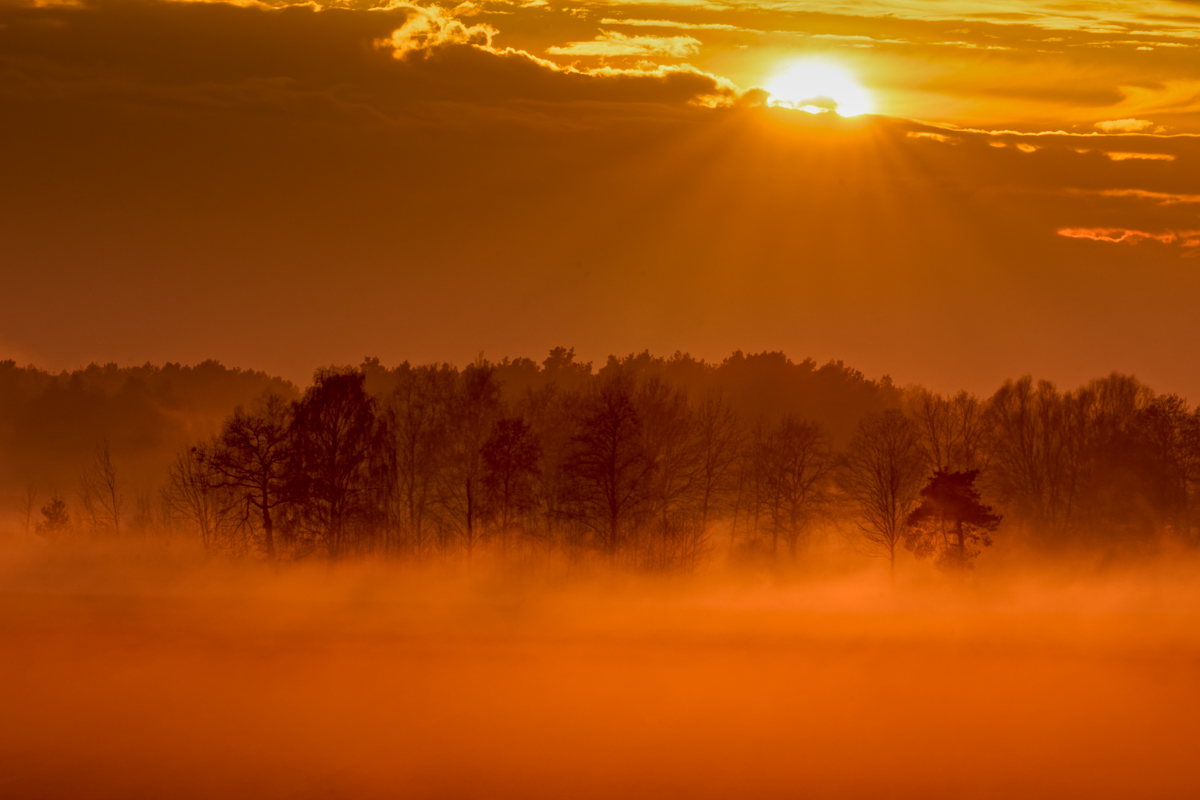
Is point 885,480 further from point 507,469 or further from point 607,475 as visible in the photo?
point 507,469

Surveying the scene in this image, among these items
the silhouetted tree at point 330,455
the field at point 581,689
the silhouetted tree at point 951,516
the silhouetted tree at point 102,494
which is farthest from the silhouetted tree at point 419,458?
the silhouetted tree at point 951,516

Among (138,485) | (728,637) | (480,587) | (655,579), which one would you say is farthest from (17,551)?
(728,637)

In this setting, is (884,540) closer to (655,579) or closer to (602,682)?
(655,579)

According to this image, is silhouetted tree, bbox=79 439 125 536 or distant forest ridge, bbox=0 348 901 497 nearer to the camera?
silhouetted tree, bbox=79 439 125 536

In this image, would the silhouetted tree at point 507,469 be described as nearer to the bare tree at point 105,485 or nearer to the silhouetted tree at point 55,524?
the silhouetted tree at point 55,524

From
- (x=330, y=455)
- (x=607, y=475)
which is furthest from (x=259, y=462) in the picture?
(x=607, y=475)

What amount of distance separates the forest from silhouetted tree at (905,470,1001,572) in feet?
0.30

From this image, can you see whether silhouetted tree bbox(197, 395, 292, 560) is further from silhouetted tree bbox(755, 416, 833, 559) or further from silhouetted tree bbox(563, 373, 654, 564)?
silhouetted tree bbox(755, 416, 833, 559)

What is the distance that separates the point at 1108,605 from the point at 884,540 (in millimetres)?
11170

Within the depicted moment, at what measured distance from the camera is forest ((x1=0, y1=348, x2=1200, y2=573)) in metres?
53.9

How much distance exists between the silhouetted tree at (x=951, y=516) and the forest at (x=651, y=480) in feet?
0.30

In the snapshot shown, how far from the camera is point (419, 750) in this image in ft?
111

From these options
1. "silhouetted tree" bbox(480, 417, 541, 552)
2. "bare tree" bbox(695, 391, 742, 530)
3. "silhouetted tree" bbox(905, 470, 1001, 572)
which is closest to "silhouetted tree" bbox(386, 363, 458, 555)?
"silhouetted tree" bbox(480, 417, 541, 552)

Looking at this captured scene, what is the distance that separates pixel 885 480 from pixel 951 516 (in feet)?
34.9
